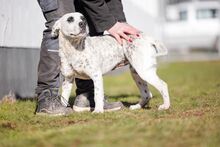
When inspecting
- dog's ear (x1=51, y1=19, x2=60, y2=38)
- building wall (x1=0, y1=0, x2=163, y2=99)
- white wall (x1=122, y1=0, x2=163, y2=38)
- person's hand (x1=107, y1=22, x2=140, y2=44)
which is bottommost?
white wall (x1=122, y1=0, x2=163, y2=38)

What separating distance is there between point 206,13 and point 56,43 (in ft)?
128

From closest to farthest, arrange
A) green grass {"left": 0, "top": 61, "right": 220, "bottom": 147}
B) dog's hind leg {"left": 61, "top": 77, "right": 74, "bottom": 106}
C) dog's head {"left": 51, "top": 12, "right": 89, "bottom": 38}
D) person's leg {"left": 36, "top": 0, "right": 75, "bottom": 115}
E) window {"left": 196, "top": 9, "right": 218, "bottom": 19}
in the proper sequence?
1. green grass {"left": 0, "top": 61, "right": 220, "bottom": 147}
2. dog's head {"left": 51, "top": 12, "right": 89, "bottom": 38}
3. person's leg {"left": 36, "top": 0, "right": 75, "bottom": 115}
4. dog's hind leg {"left": 61, "top": 77, "right": 74, "bottom": 106}
5. window {"left": 196, "top": 9, "right": 218, "bottom": 19}

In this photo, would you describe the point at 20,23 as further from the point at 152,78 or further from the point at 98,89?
the point at 152,78

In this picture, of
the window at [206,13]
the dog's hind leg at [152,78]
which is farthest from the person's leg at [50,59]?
the window at [206,13]

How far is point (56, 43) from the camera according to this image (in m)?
5.56

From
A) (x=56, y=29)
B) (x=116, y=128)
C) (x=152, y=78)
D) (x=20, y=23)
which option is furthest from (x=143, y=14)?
(x=116, y=128)

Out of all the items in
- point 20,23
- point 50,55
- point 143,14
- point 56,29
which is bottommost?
point 143,14

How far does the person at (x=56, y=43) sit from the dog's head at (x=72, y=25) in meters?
0.20

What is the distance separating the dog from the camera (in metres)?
5.32

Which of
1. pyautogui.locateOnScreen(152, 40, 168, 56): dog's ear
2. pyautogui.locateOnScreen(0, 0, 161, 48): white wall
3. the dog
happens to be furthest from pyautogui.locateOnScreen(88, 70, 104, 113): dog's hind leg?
pyautogui.locateOnScreen(0, 0, 161, 48): white wall

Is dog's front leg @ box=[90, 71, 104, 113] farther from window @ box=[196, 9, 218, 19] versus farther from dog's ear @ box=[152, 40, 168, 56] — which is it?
window @ box=[196, 9, 218, 19]

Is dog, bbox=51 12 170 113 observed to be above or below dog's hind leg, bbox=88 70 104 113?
above

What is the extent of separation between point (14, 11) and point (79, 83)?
179 centimetres

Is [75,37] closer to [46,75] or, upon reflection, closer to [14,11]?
[46,75]
